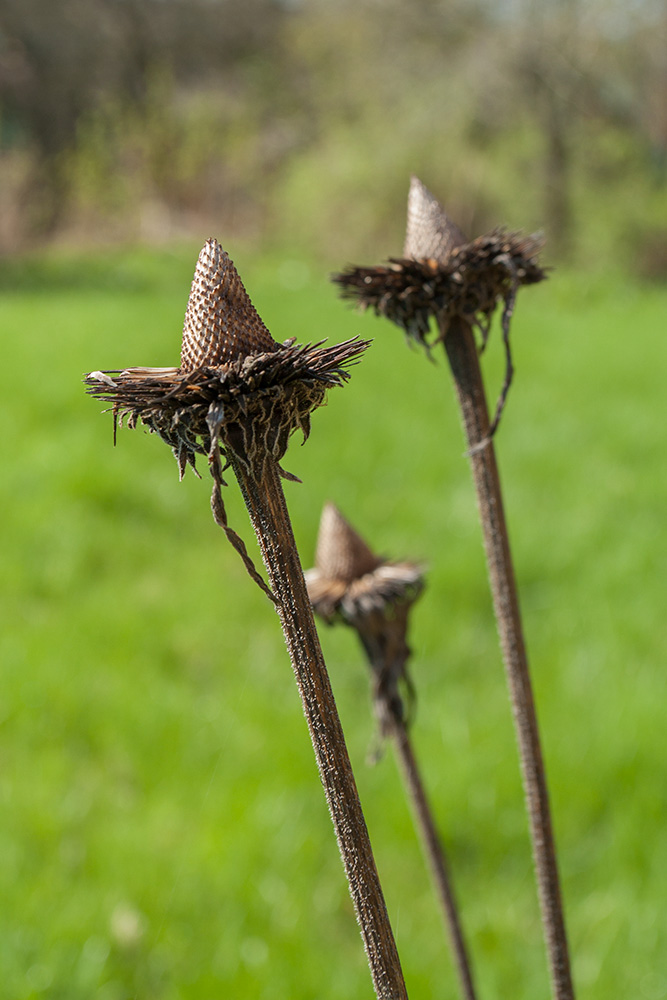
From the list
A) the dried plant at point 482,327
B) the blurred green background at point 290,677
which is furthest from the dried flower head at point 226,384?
the blurred green background at point 290,677

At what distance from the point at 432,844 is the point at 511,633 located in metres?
0.32

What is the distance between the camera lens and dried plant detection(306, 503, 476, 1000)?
0.92m

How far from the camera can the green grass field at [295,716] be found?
1.63 meters

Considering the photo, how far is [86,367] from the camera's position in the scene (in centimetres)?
465

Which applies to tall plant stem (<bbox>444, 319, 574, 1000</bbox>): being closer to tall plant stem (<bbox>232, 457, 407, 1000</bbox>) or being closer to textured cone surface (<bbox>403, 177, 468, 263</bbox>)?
textured cone surface (<bbox>403, 177, 468, 263</bbox>)

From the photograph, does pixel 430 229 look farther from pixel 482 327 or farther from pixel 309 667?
pixel 309 667

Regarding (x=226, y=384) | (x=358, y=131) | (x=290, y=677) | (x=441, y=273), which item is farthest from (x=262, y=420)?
(x=358, y=131)

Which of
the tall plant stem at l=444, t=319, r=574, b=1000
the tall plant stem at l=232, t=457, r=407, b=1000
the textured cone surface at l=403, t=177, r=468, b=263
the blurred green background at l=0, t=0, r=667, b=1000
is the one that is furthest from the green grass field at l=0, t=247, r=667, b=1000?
the tall plant stem at l=232, t=457, r=407, b=1000

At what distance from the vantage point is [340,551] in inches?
38.1

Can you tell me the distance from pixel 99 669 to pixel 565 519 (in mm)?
1737

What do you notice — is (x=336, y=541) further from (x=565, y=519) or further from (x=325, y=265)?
(x=325, y=265)

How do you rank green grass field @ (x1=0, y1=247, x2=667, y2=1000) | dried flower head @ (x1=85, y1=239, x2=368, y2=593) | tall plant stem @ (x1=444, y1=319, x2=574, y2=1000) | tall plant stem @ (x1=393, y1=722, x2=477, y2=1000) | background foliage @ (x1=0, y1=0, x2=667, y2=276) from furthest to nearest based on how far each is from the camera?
background foliage @ (x1=0, y1=0, x2=667, y2=276)
green grass field @ (x1=0, y1=247, x2=667, y2=1000)
tall plant stem @ (x1=393, y1=722, x2=477, y2=1000)
tall plant stem @ (x1=444, y1=319, x2=574, y2=1000)
dried flower head @ (x1=85, y1=239, x2=368, y2=593)

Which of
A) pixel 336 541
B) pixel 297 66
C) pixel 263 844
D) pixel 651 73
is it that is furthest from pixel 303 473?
pixel 297 66

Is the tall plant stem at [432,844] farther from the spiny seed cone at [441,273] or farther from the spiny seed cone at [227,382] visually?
the spiny seed cone at [227,382]
